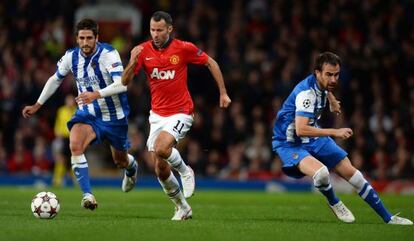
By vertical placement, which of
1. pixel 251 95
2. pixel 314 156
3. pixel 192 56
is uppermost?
pixel 192 56

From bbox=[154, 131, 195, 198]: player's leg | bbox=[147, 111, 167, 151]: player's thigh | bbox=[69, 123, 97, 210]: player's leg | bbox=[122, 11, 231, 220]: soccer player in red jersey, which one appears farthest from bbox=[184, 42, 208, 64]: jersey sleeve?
bbox=[69, 123, 97, 210]: player's leg

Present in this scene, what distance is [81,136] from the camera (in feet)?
39.1

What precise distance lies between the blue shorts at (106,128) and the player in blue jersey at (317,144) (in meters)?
2.26

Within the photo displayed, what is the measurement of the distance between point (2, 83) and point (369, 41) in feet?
30.3

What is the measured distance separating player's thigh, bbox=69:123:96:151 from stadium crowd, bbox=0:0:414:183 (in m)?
9.23

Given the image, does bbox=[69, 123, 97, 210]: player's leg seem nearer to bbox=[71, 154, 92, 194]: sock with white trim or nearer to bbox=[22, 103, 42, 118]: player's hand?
bbox=[71, 154, 92, 194]: sock with white trim

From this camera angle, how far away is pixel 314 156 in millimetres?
11188

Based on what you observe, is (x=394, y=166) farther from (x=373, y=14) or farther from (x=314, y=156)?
(x=314, y=156)

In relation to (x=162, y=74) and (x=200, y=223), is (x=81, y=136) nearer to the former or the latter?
(x=162, y=74)

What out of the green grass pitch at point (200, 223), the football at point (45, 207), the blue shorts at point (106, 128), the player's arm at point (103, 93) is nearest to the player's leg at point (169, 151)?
the green grass pitch at point (200, 223)

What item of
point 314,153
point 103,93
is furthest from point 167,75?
point 314,153

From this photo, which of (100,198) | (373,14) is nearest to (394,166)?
(373,14)

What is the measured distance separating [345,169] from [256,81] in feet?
38.2

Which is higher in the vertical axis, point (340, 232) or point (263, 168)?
point (340, 232)
